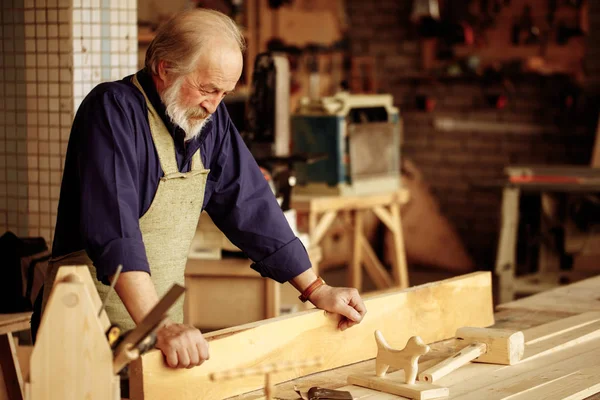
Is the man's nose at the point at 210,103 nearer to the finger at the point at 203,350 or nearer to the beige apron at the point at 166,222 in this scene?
the beige apron at the point at 166,222

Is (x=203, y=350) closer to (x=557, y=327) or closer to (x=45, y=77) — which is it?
(x=557, y=327)

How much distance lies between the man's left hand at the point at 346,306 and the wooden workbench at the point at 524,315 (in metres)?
0.11

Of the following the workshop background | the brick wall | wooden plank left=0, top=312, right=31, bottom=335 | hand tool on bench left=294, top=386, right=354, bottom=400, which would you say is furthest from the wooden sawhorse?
the brick wall

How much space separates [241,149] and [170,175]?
0.77 feet

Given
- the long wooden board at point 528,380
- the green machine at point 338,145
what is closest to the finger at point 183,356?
the long wooden board at point 528,380

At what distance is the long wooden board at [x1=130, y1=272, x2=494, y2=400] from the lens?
6.17 ft

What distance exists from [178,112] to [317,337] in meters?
0.61

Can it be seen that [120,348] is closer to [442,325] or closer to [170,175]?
[170,175]

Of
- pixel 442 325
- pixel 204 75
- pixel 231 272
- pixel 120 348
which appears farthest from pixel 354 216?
pixel 120 348

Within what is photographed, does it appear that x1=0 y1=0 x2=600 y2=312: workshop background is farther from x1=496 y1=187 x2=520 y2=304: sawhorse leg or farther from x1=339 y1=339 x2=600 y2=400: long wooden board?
x1=339 y1=339 x2=600 y2=400: long wooden board

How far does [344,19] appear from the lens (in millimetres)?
7977

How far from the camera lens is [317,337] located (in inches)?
87.8

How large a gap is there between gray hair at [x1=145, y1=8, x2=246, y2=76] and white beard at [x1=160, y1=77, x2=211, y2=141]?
0.04m

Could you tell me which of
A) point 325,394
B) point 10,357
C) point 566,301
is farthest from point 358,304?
point 10,357
